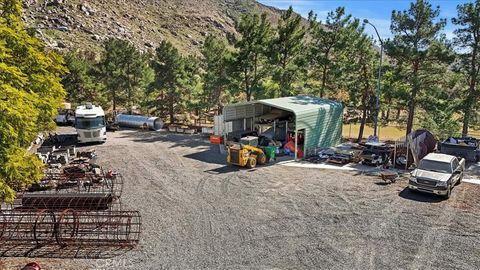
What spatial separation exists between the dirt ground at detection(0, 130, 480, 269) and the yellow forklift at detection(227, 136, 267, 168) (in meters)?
0.62

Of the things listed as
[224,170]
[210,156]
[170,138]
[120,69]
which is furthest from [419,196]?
[120,69]

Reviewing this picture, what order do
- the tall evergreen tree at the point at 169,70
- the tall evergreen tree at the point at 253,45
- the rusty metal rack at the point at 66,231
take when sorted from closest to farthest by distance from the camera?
the rusty metal rack at the point at 66,231, the tall evergreen tree at the point at 253,45, the tall evergreen tree at the point at 169,70

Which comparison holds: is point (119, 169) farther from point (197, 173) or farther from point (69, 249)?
point (69, 249)

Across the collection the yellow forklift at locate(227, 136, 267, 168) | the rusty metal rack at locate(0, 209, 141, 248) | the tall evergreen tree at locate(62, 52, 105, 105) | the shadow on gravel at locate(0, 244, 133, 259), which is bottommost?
the shadow on gravel at locate(0, 244, 133, 259)

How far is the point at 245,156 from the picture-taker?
25531 mm

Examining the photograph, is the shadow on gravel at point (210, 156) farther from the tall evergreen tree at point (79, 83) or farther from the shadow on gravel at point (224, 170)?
the tall evergreen tree at point (79, 83)

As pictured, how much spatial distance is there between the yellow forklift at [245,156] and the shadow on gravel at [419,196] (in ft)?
31.3

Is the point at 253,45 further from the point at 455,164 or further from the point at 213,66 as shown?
the point at 455,164

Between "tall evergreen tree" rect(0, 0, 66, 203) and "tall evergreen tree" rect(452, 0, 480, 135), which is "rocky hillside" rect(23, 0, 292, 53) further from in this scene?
"tall evergreen tree" rect(0, 0, 66, 203)

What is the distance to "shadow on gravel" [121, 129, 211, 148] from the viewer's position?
34.1 meters

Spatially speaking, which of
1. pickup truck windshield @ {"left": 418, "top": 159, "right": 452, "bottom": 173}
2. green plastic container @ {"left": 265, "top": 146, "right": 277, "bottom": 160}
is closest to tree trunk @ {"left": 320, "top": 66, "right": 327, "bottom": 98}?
green plastic container @ {"left": 265, "top": 146, "right": 277, "bottom": 160}

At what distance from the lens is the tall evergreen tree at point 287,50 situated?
120ft

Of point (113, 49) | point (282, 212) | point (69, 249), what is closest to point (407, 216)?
point (282, 212)

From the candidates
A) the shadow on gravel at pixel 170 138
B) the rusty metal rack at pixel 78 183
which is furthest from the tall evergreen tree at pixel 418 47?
the rusty metal rack at pixel 78 183
